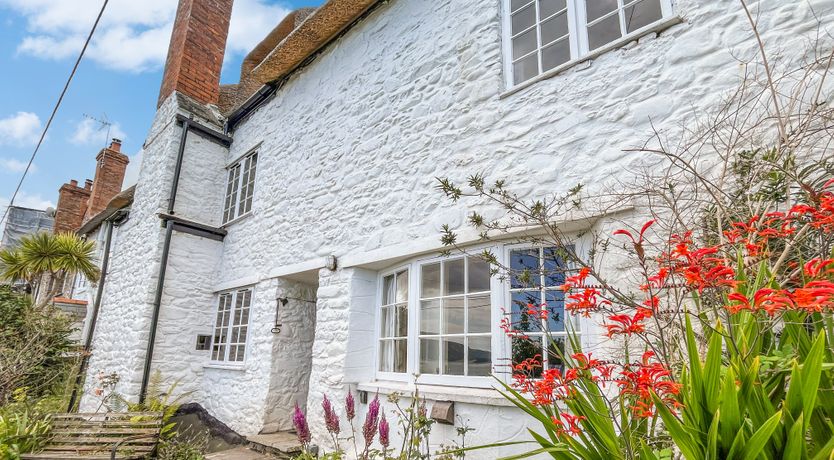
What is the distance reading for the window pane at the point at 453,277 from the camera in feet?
13.6

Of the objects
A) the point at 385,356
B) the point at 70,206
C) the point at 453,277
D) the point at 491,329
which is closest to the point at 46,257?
the point at 70,206

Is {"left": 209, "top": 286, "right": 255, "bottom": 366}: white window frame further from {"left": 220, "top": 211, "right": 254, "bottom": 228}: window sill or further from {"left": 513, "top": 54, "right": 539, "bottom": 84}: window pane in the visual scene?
{"left": 513, "top": 54, "right": 539, "bottom": 84}: window pane

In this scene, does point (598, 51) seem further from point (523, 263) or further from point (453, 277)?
point (453, 277)

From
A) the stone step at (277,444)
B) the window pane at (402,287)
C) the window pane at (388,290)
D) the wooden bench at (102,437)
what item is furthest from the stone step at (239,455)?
the window pane at (402,287)

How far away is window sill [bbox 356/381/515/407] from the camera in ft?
11.2

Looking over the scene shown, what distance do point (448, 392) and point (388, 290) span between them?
5.34 feet

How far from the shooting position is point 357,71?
5.87 m

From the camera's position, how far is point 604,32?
362 cm

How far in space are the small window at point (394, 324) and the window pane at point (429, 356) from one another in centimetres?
29

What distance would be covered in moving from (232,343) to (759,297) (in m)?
7.35

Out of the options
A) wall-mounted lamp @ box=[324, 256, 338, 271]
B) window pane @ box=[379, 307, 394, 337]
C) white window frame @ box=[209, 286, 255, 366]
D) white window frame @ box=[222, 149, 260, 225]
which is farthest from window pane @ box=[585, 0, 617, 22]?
white window frame @ box=[209, 286, 255, 366]

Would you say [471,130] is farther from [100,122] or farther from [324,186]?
[100,122]

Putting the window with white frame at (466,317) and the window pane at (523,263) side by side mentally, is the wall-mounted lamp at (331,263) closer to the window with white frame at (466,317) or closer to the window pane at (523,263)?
the window with white frame at (466,317)

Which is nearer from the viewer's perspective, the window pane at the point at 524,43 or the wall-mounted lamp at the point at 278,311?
the window pane at the point at 524,43
